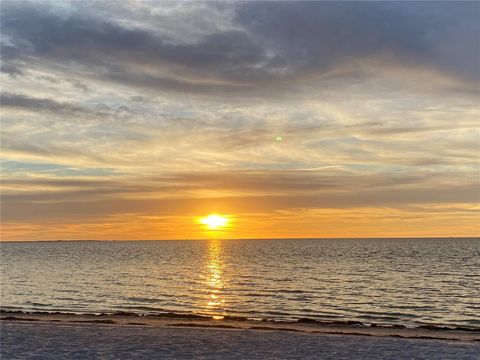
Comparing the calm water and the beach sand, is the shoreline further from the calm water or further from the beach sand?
the calm water

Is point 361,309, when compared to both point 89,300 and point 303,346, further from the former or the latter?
point 89,300

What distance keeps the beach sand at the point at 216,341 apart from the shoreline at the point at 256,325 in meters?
0.06

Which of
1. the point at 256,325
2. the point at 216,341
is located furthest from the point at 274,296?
the point at 216,341

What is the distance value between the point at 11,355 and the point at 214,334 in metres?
9.92

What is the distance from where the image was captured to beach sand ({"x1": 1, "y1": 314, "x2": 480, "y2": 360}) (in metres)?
21.1

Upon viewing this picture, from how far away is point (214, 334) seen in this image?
26.4m

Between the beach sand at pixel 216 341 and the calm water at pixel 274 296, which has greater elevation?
the beach sand at pixel 216 341

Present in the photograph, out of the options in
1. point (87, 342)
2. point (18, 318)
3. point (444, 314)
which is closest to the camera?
point (87, 342)

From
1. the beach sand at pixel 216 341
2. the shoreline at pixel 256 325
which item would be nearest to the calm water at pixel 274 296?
the shoreline at pixel 256 325

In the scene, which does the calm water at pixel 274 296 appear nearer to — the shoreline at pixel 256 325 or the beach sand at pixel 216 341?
the shoreline at pixel 256 325

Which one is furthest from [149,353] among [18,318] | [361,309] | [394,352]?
[361,309]

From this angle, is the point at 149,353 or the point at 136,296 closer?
the point at 149,353

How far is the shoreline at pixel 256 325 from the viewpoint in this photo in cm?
2800

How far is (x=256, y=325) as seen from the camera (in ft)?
102
